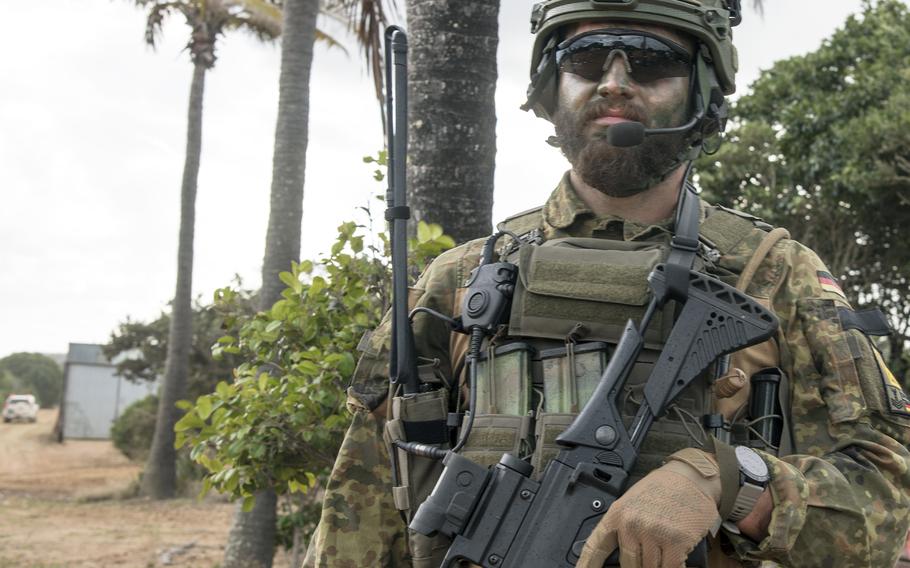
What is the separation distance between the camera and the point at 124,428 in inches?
875

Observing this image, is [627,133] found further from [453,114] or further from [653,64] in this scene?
[453,114]

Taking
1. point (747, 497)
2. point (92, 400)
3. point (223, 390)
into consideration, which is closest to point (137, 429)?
point (92, 400)

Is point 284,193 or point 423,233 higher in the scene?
point 284,193

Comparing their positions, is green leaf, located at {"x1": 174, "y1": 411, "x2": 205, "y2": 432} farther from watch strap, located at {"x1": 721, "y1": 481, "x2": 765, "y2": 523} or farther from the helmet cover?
watch strap, located at {"x1": 721, "y1": 481, "x2": 765, "y2": 523}

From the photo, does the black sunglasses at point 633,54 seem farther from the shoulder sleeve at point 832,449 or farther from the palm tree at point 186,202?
the palm tree at point 186,202

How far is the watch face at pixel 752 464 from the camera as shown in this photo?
6.30ft

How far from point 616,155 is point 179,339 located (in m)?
14.5

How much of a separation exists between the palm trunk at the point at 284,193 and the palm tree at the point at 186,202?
6.31m

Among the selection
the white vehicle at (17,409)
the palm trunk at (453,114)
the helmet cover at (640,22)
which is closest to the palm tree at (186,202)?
the palm trunk at (453,114)

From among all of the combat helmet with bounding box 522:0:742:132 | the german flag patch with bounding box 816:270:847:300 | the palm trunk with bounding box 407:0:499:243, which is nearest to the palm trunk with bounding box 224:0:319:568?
the palm trunk with bounding box 407:0:499:243

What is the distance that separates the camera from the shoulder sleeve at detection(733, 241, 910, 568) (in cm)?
194

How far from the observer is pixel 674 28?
7.60ft

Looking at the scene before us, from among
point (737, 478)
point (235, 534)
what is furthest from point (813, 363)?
point (235, 534)

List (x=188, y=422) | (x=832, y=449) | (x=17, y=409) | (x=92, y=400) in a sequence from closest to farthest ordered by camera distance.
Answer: (x=832, y=449) → (x=188, y=422) → (x=92, y=400) → (x=17, y=409)
